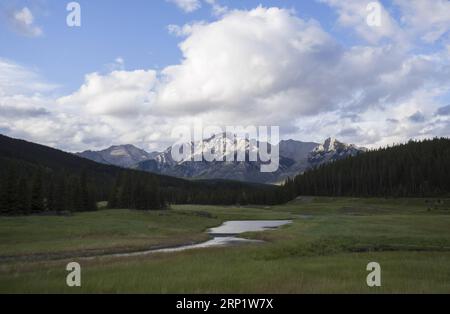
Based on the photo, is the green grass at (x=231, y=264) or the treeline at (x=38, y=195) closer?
the green grass at (x=231, y=264)

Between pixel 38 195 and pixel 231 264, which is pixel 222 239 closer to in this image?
pixel 231 264

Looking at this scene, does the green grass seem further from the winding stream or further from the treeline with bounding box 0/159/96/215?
the treeline with bounding box 0/159/96/215

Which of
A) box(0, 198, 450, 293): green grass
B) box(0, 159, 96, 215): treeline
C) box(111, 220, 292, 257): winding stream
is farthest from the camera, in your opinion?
box(0, 159, 96, 215): treeline

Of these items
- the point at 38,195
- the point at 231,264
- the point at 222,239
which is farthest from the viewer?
the point at 38,195

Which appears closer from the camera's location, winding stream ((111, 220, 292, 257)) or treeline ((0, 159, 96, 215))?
winding stream ((111, 220, 292, 257))

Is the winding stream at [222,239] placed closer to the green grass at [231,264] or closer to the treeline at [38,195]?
the green grass at [231,264]

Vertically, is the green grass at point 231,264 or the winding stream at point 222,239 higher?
the green grass at point 231,264

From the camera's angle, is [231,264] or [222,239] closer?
[231,264]

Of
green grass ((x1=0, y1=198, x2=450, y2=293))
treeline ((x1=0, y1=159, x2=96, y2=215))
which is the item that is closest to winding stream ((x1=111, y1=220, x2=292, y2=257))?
green grass ((x1=0, y1=198, x2=450, y2=293))

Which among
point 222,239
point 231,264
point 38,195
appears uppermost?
point 38,195

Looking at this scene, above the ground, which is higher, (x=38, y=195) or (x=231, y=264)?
(x=38, y=195)

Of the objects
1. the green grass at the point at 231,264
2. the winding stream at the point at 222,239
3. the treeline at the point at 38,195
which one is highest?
the treeline at the point at 38,195

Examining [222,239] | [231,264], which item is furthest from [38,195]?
[231,264]

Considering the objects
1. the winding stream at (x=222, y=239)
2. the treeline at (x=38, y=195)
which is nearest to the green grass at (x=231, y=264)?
the winding stream at (x=222, y=239)
